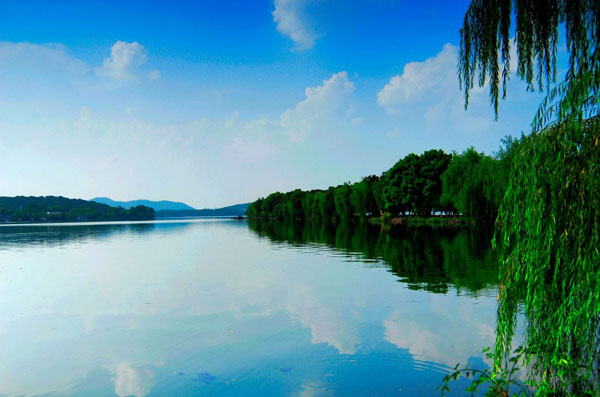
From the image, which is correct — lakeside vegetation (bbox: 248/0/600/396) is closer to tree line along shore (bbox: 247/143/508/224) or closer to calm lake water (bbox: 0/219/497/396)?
calm lake water (bbox: 0/219/497/396)

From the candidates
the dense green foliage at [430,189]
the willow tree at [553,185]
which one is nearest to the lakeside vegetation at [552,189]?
the willow tree at [553,185]

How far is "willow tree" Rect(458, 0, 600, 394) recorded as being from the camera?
4.21 meters

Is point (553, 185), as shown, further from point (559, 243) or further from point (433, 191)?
point (433, 191)

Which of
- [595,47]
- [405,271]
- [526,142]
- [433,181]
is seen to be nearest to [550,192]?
[526,142]

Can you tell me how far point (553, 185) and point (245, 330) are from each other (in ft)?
26.4

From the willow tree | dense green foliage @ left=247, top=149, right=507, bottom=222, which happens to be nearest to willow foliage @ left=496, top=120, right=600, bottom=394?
the willow tree

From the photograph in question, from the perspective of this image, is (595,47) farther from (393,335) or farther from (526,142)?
(393,335)

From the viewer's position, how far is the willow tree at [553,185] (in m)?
4.21

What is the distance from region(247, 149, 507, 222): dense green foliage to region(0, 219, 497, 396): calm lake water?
32.5 metres

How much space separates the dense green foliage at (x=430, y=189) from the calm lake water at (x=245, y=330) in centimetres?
3245

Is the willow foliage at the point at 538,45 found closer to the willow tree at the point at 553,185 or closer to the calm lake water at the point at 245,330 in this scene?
the willow tree at the point at 553,185

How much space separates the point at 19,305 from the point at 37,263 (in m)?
12.2

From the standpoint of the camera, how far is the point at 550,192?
14.8 ft

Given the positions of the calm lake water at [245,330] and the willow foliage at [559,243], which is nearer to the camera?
the willow foliage at [559,243]
